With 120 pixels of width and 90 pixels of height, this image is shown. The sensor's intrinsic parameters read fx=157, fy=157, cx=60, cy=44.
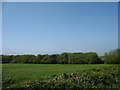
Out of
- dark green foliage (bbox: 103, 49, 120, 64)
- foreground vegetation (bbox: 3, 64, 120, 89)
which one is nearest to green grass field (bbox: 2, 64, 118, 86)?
foreground vegetation (bbox: 3, 64, 120, 89)

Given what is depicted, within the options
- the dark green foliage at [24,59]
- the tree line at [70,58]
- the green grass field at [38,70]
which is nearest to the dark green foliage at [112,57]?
the tree line at [70,58]

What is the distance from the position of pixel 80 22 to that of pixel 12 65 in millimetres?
1471

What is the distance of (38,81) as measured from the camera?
2590 millimetres

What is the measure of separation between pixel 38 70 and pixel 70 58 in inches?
25.1

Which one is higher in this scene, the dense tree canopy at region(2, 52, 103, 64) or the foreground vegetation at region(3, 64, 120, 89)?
the dense tree canopy at region(2, 52, 103, 64)

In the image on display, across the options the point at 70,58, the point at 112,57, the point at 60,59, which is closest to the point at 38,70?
the point at 60,59

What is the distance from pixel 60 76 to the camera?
2684 mm

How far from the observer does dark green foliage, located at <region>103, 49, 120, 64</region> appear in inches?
116

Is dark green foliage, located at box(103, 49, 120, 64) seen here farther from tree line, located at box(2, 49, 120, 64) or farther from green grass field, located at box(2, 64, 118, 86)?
green grass field, located at box(2, 64, 118, 86)

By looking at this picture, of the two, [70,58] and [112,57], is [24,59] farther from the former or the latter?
[112,57]

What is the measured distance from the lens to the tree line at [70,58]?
2.91 meters

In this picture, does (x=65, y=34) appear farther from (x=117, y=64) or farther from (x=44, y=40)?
(x=117, y=64)

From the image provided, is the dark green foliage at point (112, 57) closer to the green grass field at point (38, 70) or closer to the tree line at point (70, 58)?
the tree line at point (70, 58)

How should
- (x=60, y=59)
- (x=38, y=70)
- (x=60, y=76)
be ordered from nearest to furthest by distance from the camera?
1. (x=60, y=76)
2. (x=38, y=70)
3. (x=60, y=59)
